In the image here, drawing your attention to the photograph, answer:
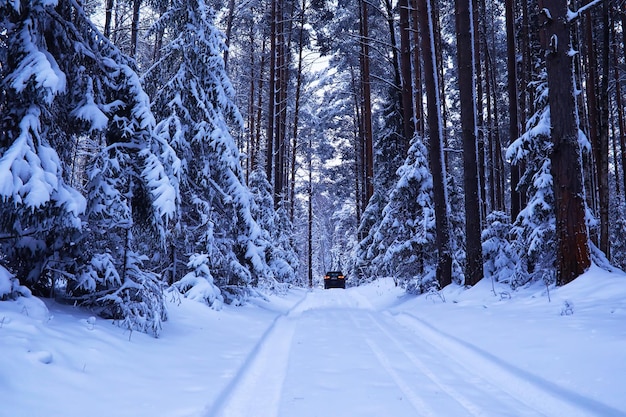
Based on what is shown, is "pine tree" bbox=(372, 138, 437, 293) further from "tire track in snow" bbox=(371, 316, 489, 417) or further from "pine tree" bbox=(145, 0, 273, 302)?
"tire track in snow" bbox=(371, 316, 489, 417)

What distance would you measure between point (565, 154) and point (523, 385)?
17.9ft

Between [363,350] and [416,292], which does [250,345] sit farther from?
[416,292]

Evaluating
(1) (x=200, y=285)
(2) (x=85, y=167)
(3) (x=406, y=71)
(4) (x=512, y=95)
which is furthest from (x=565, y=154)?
(4) (x=512, y=95)

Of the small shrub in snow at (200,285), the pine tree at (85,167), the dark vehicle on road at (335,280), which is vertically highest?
the pine tree at (85,167)

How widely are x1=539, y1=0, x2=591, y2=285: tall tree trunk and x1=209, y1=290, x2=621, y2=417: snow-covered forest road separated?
3162 millimetres

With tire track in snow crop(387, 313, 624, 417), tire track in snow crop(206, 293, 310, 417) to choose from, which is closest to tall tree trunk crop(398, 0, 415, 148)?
tire track in snow crop(387, 313, 624, 417)

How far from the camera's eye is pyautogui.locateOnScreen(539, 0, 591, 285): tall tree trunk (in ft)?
25.2

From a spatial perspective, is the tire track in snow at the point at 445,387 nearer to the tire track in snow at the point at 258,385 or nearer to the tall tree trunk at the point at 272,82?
the tire track in snow at the point at 258,385

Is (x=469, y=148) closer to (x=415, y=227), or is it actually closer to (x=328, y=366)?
(x=415, y=227)

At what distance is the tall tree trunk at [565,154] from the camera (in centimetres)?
769

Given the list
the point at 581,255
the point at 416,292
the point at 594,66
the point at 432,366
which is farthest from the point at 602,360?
the point at 594,66

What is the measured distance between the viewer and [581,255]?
7.64 meters

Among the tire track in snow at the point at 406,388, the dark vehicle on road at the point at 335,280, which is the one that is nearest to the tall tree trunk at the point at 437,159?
the tire track in snow at the point at 406,388

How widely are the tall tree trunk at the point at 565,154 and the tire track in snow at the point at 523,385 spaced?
3259mm
